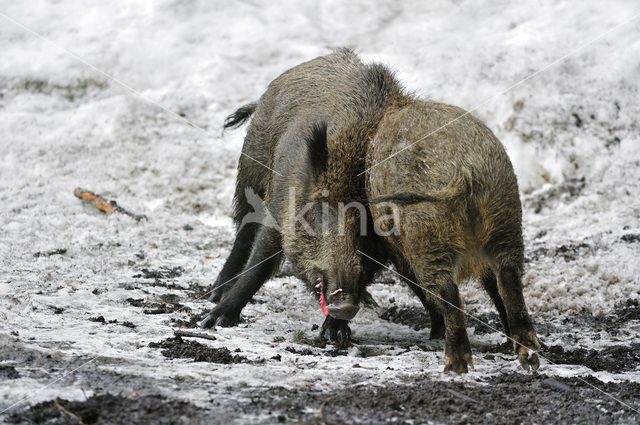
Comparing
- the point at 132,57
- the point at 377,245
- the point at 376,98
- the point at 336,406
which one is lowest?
the point at 336,406

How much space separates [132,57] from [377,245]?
8.16 metres

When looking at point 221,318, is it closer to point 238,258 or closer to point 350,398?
point 238,258

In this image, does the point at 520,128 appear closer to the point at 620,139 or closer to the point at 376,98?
the point at 620,139

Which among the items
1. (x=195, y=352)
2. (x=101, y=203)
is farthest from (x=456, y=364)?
(x=101, y=203)

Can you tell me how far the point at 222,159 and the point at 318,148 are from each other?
4.97m

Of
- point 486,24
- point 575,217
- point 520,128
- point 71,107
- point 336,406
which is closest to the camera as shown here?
point 336,406

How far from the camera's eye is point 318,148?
4.55m

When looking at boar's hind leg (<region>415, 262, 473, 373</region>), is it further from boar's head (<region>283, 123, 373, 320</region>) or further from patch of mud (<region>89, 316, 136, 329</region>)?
patch of mud (<region>89, 316, 136, 329</region>)

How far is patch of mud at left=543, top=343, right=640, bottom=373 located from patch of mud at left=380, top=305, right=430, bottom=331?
1374 mm

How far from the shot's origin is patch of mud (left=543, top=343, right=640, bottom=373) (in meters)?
3.92

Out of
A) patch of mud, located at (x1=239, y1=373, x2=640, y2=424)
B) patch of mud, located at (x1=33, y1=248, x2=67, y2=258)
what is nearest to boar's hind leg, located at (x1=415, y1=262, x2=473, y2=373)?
patch of mud, located at (x1=239, y1=373, x2=640, y2=424)

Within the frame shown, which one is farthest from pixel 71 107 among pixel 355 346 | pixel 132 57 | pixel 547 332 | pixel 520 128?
pixel 547 332

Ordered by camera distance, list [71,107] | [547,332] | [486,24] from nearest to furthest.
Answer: [547,332]
[71,107]
[486,24]

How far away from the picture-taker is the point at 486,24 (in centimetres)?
1081
